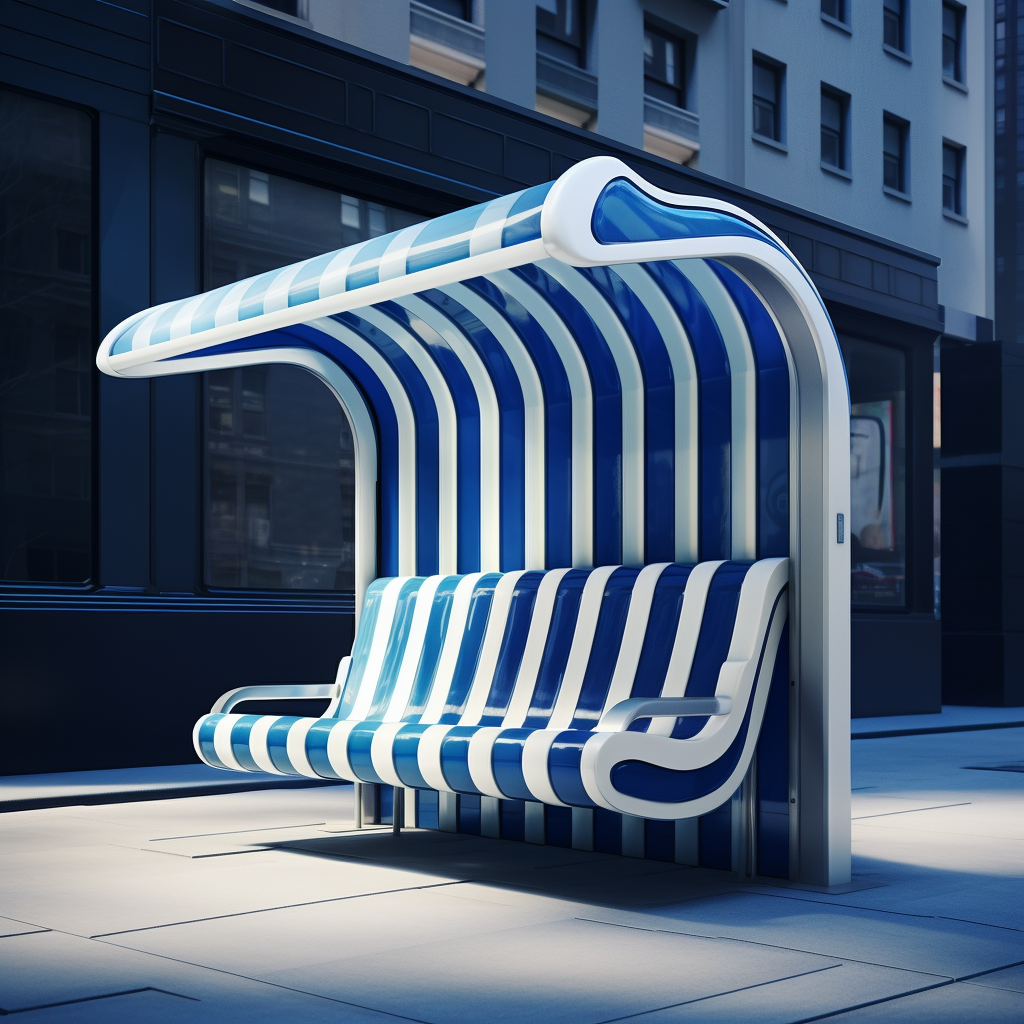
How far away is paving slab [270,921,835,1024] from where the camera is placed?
4164 mm

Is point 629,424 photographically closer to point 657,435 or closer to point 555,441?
point 657,435

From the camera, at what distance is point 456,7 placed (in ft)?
52.1

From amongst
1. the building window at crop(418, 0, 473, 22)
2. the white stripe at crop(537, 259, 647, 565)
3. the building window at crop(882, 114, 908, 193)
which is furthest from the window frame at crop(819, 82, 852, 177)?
the white stripe at crop(537, 259, 647, 565)

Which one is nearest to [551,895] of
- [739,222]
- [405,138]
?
[739,222]

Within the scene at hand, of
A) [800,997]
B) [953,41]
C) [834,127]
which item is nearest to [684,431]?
[800,997]

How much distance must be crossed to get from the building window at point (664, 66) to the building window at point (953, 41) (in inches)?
260

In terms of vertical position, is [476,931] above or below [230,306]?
below

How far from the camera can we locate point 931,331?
820 inches

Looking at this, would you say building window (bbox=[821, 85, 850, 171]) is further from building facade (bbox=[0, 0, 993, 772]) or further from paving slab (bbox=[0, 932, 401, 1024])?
paving slab (bbox=[0, 932, 401, 1024])

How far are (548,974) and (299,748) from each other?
8.35 feet

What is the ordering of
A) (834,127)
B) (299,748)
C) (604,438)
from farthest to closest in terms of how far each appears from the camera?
(834,127), (604,438), (299,748)

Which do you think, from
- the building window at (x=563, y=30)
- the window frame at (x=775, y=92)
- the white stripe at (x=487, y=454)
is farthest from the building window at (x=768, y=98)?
the white stripe at (x=487, y=454)

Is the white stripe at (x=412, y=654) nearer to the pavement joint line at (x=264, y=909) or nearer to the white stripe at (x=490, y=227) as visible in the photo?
the pavement joint line at (x=264, y=909)

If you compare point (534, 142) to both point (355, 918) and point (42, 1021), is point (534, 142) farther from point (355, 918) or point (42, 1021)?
point (42, 1021)
